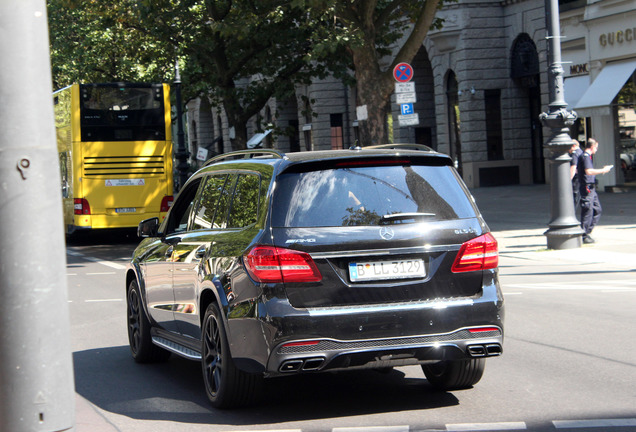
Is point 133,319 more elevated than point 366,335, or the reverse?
point 366,335

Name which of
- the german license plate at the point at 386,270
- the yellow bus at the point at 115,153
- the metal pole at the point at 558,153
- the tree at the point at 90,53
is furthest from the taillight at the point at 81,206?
the german license plate at the point at 386,270

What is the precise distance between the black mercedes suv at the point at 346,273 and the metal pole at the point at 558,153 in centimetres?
1052

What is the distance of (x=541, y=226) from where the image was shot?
71.2 feet

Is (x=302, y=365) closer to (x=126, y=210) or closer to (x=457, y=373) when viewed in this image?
(x=457, y=373)

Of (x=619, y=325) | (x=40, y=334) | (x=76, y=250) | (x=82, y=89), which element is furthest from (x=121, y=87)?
(x=40, y=334)

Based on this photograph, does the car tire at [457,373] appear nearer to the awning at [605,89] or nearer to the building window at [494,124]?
the awning at [605,89]

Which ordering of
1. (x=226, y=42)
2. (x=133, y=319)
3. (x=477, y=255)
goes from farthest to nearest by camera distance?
(x=226, y=42) < (x=133, y=319) < (x=477, y=255)

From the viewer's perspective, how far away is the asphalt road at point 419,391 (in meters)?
6.01

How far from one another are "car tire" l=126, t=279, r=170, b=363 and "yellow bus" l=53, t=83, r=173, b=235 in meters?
14.9

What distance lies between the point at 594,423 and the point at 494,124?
31.1 meters

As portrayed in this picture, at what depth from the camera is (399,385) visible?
7.15 m

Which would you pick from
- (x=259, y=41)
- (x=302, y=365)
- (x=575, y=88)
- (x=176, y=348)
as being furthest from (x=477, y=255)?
(x=575, y=88)

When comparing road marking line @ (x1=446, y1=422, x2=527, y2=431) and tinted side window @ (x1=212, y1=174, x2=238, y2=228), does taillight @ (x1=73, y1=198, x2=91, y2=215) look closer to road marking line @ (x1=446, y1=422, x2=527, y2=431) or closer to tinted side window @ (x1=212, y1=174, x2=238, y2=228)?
tinted side window @ (x1=212, y1=174, x2=238, y2=228)

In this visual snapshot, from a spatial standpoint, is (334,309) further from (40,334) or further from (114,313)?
(114,313)
